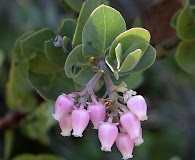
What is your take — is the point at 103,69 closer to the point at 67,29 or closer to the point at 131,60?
the point at 131,60

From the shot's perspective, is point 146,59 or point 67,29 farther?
point 67,29

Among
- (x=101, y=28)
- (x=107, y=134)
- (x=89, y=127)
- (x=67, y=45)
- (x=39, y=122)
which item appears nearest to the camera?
(x=107, y=134)

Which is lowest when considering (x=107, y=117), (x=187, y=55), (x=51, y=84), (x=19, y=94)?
(x=19, y=94)

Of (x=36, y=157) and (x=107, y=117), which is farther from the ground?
(x=107, y=117)

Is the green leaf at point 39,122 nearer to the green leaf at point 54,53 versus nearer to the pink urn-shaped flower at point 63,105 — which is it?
the green leaf at point 54,53

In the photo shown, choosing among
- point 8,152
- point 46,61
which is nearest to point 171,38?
point 46,61

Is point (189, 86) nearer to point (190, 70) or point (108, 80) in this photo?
point (190, 70)

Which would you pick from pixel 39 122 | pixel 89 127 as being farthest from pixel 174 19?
pixel 89 127
